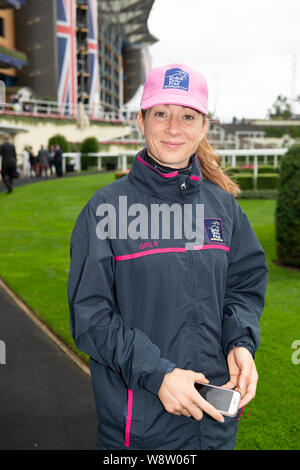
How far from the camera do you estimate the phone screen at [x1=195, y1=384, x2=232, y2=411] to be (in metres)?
1.73

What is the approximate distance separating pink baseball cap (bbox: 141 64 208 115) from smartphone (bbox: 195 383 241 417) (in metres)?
1.09

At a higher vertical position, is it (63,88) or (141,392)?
(63,88)

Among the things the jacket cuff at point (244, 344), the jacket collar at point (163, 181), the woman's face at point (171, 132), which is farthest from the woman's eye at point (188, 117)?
the jacket cuff at point (244, 344)

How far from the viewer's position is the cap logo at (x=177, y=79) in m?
1.89

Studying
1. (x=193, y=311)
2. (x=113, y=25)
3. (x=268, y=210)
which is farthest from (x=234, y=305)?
(x=113, y=25)

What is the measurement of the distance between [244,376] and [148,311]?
468 mm

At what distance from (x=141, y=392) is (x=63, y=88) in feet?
182

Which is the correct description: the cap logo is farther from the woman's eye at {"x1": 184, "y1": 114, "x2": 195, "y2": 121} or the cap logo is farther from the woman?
the woman's eye at {"x1": 184, "y1": 114, "x2": 195, "y2": 121}

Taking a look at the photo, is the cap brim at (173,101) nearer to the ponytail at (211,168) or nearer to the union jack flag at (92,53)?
the ponytail at (211,168)

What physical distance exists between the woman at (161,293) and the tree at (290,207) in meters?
6.18

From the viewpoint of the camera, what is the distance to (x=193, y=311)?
1870 millimetres

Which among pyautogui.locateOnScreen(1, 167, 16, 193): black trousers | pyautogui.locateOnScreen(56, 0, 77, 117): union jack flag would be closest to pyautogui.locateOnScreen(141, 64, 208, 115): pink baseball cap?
pyautogui.locateOnScreen(1, 167, 16, 193): black trousers

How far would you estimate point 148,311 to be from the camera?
1.85 m
